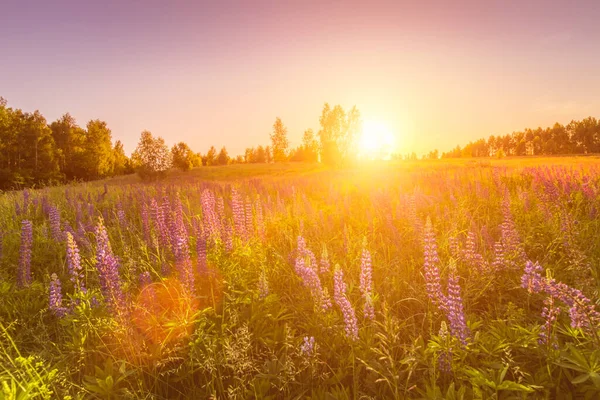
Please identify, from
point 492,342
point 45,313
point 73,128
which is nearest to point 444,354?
point 492,342

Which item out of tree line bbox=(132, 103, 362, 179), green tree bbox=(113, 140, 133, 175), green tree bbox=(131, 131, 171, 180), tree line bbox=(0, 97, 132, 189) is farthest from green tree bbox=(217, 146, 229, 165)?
green tree bbox=(131, 131, 171, 180)

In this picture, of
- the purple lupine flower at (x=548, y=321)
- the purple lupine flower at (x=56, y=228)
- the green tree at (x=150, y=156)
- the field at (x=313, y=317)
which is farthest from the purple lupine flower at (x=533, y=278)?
the green tree at (x=150, y=156)

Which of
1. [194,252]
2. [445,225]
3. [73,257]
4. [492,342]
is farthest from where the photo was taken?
[445,225]

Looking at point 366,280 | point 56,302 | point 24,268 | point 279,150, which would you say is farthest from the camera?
point 279,150

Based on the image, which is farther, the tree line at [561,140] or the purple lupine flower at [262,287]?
the tree line at [561,140]

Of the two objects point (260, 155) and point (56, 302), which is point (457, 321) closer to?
point (56, 302)

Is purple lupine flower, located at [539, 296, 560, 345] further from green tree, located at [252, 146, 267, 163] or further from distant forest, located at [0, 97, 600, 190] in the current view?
green tree, located at [252, 146, 267, 163]

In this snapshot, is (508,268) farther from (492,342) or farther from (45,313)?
(45,313)

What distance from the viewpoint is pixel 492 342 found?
2107mm

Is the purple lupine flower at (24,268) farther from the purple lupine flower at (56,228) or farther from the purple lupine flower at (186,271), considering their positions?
the purple lupine flower at (186,271)

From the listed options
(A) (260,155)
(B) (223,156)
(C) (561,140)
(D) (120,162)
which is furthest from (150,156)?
(C) (561,140)

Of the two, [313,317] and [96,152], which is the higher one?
[96,152]

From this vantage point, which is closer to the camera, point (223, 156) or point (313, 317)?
point (313, 317)

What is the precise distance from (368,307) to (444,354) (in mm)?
661
